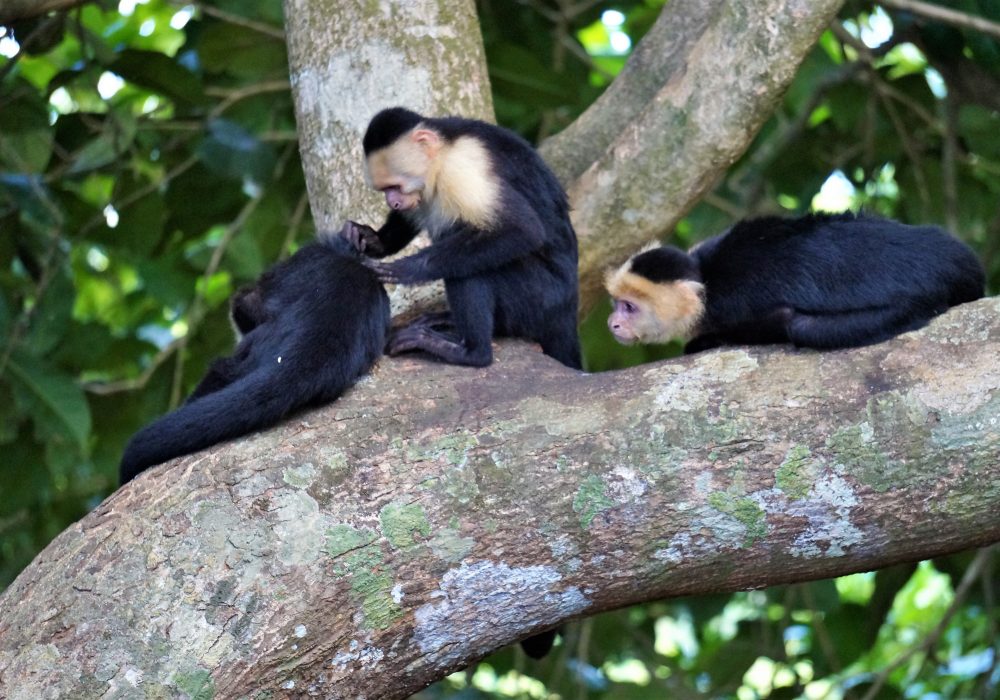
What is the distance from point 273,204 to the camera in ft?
13.8

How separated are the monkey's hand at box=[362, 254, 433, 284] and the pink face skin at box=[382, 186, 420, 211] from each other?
307 millimetres

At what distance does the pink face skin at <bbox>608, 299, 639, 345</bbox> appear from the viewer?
308 cm

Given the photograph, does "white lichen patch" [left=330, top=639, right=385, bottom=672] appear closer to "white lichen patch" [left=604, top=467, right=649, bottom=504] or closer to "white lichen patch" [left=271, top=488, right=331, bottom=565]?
"white lichen patch" [left=271, top=488, right=331, bottom=565]

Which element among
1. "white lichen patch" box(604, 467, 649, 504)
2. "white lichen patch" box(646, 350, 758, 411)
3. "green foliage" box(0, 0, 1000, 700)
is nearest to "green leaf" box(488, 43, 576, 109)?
"green foliage" box(0, 0, 1000, 700)

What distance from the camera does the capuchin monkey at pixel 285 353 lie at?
2.23 m

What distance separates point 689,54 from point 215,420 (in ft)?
5.41

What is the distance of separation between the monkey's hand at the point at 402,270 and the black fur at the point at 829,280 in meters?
0.68

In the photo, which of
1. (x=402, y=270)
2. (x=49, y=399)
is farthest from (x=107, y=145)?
(x=402, y=270)

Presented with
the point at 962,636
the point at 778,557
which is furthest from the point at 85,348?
the point at 962,636

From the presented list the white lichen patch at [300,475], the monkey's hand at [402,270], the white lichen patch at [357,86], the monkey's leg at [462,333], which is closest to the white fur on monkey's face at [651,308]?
the monkey's leg at [462,333]

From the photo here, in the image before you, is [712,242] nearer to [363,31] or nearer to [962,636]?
[363,31]

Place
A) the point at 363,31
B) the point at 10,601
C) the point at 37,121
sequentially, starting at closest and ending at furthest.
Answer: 1. the point at 10,601
2. the point at 363,31
3. the point at 37,121

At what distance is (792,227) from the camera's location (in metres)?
2.76

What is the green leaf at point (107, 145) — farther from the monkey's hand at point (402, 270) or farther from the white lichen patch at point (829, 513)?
the white lichen patch at point (829, 513)
